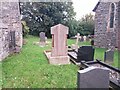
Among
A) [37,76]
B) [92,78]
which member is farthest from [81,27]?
[92,78]

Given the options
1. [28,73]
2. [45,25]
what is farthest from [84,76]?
[45,25]

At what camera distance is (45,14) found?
1093 inches

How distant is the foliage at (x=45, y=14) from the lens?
27.3m

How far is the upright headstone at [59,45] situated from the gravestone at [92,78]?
14.1ft

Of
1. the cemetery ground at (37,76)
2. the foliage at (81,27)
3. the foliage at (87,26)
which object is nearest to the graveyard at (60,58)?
the cemetery ground at (37,76)

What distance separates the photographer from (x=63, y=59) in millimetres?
7996

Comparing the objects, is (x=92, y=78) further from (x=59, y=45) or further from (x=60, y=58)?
(x=59, y=45)

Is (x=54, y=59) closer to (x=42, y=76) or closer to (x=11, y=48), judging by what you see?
(x=42, y=76)

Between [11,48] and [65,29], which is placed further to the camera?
[11,48]

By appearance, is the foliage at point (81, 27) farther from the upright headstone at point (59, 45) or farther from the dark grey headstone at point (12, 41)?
the upright headstone at point (59, 45)

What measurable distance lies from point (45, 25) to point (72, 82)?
22.2m

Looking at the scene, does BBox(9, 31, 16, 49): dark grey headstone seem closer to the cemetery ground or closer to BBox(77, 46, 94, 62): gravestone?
the cemetery ground

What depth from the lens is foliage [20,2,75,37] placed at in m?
27.3

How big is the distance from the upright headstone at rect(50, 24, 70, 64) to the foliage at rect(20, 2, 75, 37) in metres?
18.9
